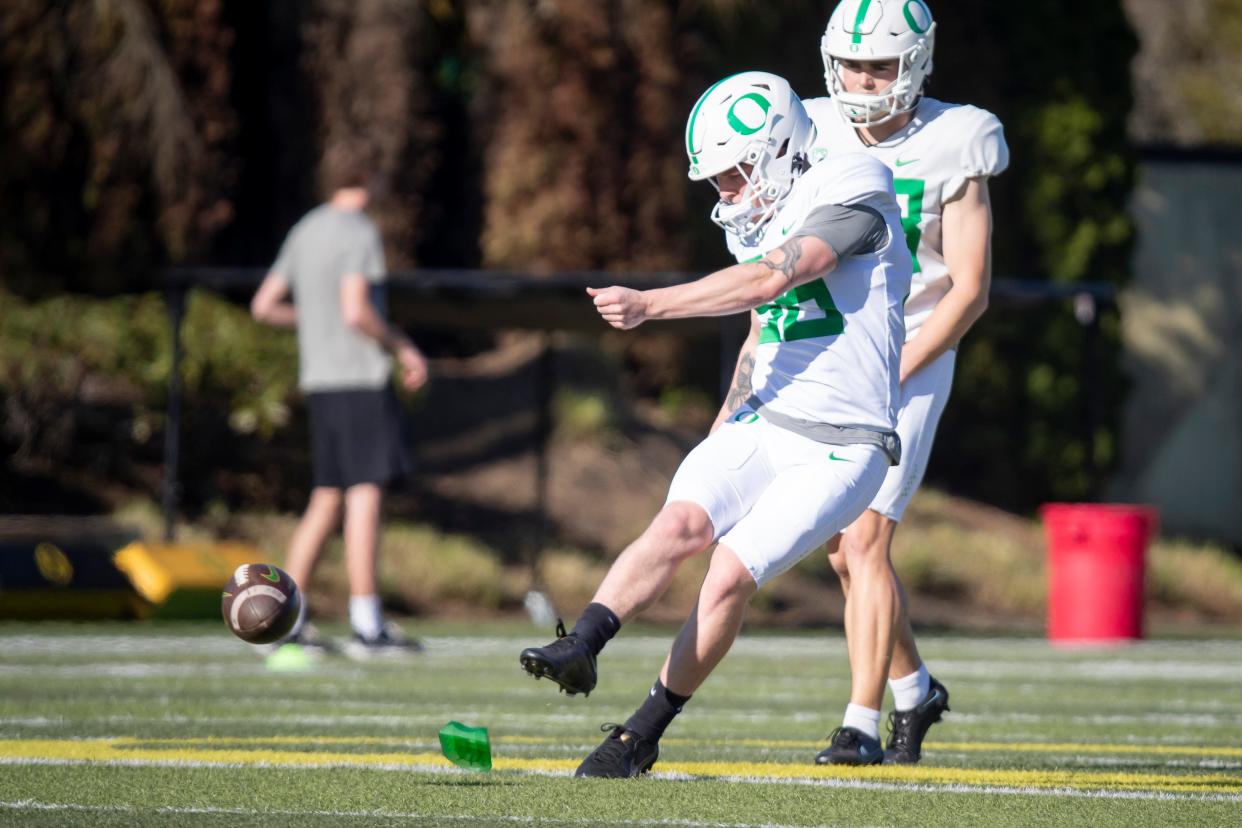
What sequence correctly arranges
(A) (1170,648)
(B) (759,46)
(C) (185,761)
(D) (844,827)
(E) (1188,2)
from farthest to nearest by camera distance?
(E) (1188,2) < (B) (759,46) < (A) (1170,648) < (C) (185,761) < (D) (844,827)

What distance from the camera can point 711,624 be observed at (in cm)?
506

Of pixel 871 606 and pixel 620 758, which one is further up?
pixel 871 606

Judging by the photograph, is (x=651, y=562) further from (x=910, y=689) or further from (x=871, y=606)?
(x=910, y=689)

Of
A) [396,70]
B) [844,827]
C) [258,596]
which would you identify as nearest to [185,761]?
[258,596]

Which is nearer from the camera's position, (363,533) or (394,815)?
(394,815)

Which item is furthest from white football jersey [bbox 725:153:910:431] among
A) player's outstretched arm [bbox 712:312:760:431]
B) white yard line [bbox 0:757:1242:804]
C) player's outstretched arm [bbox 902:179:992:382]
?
white yard line [bbox 0:757:1242:804]

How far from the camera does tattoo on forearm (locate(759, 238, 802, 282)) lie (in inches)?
191

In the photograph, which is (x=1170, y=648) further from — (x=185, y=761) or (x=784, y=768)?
(x=185, y=761)

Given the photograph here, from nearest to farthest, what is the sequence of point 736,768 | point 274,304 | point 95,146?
1. point 736,768
2. point 274,304
3. point 95,146

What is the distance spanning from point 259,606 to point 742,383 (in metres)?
1.45

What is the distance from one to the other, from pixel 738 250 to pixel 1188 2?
26433 mm

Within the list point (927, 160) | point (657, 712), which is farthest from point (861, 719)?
point (927, 160)

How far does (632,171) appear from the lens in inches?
691

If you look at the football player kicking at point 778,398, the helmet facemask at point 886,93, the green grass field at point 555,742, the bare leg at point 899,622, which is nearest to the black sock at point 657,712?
the football player kicking at point 778,398
